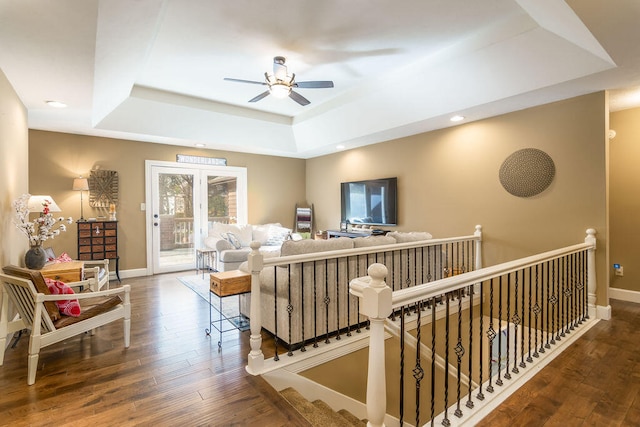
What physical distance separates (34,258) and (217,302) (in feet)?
6.51

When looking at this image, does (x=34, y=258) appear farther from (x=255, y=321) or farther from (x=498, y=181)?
(x=498, y=181)

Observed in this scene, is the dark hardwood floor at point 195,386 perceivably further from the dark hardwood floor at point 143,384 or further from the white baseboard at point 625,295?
the white baseboard at point 625,295

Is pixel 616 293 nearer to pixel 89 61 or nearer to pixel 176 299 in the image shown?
pixel 176 299

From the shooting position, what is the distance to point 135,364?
2.58m

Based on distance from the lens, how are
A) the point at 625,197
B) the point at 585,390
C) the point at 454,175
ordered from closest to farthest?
1. the point at 585,390
2. the point at 625,197
3. the point at 454,175

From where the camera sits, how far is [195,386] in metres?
2.27

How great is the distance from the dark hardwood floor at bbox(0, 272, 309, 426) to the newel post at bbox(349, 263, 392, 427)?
72 centimetres

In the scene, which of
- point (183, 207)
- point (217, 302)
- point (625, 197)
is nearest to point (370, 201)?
point (217, 302)

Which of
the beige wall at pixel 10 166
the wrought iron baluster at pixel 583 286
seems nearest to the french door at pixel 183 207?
the beige wall at pixel 10 166

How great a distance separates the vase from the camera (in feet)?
10.2

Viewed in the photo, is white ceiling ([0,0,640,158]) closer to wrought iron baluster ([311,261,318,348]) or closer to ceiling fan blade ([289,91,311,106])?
ceiling fan blade ([289,91,311,106])

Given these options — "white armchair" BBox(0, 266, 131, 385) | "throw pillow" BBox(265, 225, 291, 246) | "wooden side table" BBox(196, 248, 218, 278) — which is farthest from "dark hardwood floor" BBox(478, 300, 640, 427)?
"wooden side table" BBox(196, 248, 218, 278)

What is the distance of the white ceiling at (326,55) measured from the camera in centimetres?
229

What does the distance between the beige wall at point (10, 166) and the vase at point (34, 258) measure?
0.50ft
